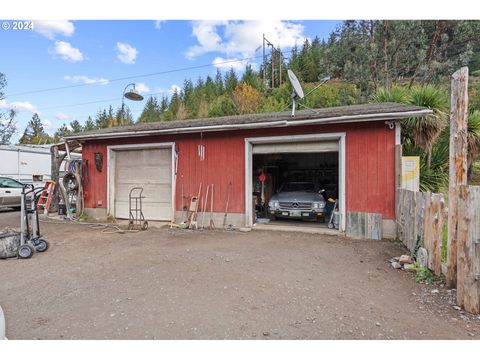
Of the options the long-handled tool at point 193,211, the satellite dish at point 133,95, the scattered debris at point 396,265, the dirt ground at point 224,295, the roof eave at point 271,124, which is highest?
the satellite dish at point 133,95

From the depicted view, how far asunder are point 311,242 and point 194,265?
9.90 ft

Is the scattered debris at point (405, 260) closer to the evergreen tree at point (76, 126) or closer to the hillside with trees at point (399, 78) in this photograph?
the hillside with trees at point (399, 78)

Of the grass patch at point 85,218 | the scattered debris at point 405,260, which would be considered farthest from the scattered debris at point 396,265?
the grass patch at point 85,218

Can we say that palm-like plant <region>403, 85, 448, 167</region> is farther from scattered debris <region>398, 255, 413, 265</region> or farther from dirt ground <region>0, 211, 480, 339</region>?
scattered debris <region>398, 255, 413, 265</region>

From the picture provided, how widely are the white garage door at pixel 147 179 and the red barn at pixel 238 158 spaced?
0.03 m

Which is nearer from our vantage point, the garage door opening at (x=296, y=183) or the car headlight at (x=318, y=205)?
the garage door opening at (x=296, y=183)

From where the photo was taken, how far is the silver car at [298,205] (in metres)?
8.61

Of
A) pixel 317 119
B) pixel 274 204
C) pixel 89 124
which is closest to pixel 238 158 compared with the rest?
pixel 274 204

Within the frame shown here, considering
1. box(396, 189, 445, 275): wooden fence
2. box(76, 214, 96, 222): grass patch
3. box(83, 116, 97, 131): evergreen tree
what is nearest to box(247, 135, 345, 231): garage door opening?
box(396, 189, 445, 275): wooden fence

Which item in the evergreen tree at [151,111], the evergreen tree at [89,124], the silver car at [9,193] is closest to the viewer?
the silver car at [9,193]

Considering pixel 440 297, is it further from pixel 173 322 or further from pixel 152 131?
pixel 152 131

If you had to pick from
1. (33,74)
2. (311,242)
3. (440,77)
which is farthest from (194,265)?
(440,77)

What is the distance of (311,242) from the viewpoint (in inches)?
261

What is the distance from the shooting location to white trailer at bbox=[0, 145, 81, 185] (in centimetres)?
1326
